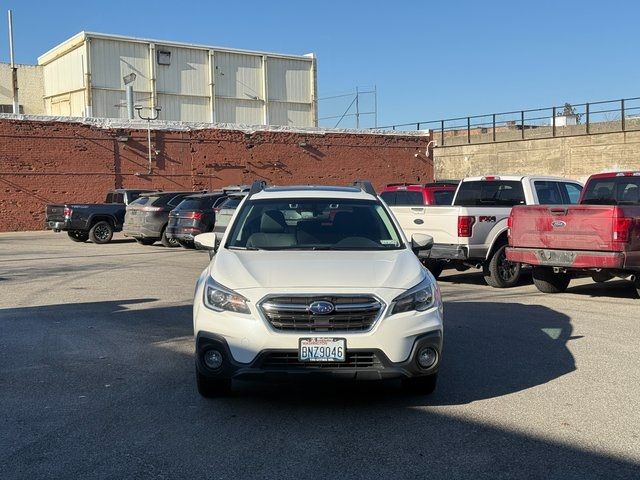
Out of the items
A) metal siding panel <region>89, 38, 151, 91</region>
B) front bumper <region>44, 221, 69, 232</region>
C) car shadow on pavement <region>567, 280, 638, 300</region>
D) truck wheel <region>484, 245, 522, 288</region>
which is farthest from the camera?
metal siding panel <region>89, 38, 151, 91</region>

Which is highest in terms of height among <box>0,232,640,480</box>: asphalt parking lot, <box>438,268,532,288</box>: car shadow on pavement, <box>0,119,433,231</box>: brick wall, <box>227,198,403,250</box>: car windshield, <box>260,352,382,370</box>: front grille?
<box>0,119,433,231</box>: brick wall

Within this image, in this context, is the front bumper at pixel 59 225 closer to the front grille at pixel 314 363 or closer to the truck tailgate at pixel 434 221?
the truck tailgate at pixel 434 221

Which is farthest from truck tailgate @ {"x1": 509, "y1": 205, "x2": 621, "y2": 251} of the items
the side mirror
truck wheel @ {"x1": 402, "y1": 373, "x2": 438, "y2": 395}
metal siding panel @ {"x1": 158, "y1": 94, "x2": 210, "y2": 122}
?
metal siding panel @ {"x1": 158, "y1": 94, "x2": 210, "y2": 122}

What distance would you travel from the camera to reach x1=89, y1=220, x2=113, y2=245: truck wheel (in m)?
24.2

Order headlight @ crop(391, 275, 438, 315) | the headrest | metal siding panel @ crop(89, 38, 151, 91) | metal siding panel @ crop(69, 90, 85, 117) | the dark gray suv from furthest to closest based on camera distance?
1. metal siding panel @ crop(69, 90, 85, 117)
2. metal siding panel @ crop(89, 38, 151, 91)
3. the dark gray suv
4. the headrest
5. headlight @ crop(391, 275, 438, 315)

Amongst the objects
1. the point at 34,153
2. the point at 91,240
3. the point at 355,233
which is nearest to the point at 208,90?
the point at 34,153

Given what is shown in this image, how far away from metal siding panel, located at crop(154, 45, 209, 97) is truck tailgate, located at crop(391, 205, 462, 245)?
111 feet

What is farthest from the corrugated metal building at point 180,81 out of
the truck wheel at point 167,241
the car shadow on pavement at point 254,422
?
the car shadow on pavement at point 254,422

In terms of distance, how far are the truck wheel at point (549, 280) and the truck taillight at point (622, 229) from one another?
6.38 feet

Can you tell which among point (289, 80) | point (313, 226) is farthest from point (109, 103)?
point (313, 226)

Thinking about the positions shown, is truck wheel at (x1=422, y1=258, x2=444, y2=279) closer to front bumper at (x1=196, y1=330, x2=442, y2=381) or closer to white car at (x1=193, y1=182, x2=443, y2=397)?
white car at (x1=193, y1=182, x2=443, y2=397)

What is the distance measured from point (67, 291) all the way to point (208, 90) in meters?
34.5

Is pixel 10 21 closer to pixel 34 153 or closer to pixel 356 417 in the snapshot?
pixel 34 153

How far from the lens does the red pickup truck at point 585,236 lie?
1030cm
